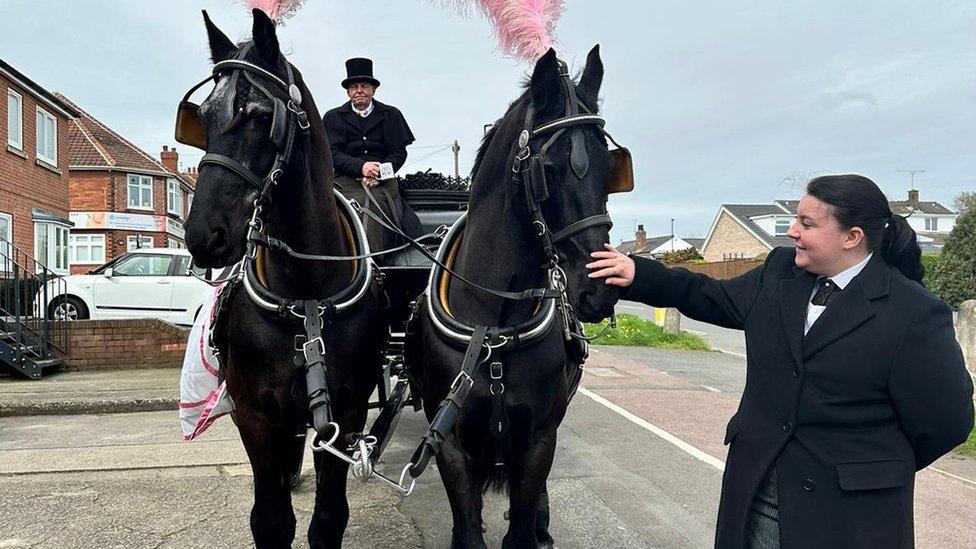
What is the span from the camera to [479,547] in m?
2.69

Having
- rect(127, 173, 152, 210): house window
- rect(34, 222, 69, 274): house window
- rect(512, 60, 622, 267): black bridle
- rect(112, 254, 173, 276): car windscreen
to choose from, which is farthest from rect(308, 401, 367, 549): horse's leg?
rect(127, 173, 152, 210): house window

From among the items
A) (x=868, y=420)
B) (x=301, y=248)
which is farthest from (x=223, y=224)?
(x=868, y=420)

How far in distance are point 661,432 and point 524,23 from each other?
5.32m

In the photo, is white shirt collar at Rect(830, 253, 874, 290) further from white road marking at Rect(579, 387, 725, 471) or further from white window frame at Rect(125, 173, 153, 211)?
white window frame at Rect(125, 173, 153, 211)

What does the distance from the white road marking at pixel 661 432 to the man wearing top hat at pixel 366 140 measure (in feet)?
12.2

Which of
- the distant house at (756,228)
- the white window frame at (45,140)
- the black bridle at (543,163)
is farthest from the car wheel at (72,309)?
the distant house at (756,228)

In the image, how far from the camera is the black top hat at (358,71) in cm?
429

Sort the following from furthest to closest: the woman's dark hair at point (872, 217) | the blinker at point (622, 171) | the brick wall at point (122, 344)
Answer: the brick wall at point (122, 344) → the blinker at point (622, 171) → the woman's dark hair at point (872, 217)

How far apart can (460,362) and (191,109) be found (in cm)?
155

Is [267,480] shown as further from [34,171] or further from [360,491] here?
[34,171]

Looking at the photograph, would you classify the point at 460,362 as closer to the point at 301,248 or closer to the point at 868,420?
the point at 301,248

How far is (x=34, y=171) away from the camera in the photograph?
679 inches

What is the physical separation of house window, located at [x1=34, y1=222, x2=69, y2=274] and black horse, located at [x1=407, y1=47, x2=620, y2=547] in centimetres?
1869

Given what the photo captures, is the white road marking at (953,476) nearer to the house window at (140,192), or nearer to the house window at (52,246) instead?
the house window at (52,246)
